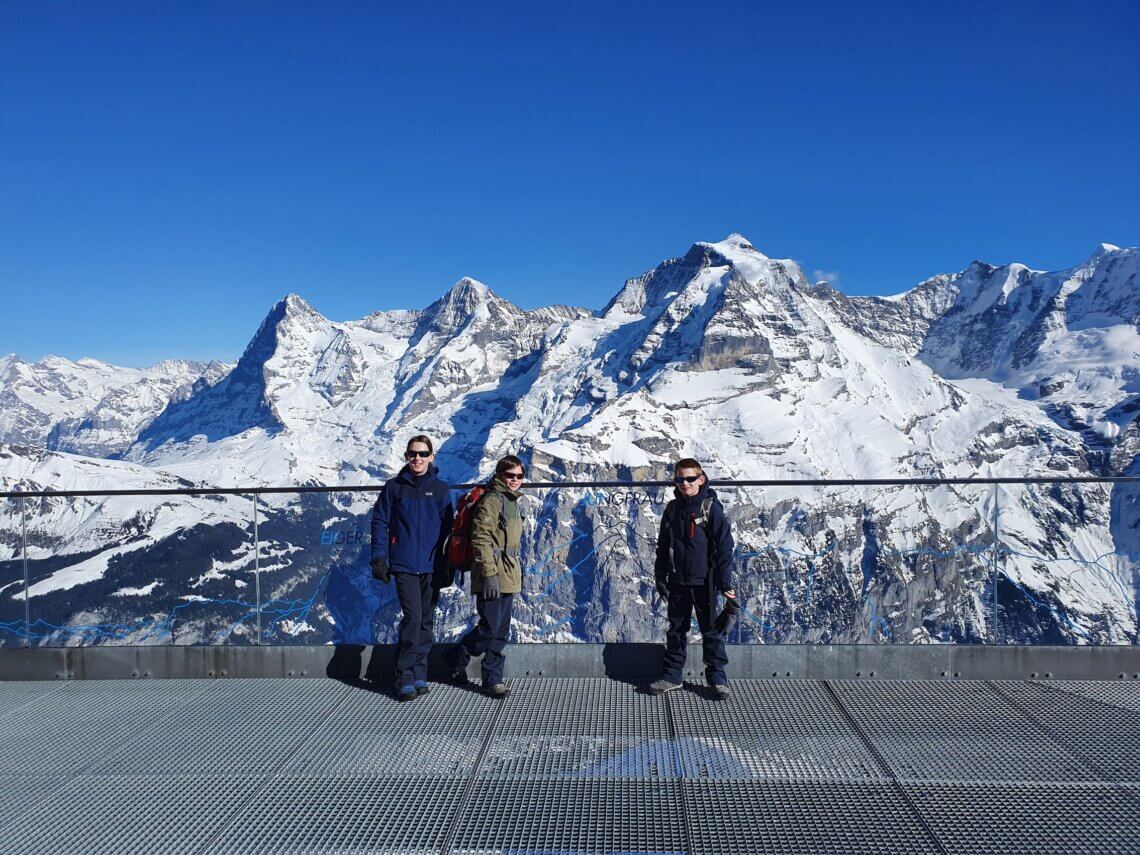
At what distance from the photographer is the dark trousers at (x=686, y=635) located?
5.96m

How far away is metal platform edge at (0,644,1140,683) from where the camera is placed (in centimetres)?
622

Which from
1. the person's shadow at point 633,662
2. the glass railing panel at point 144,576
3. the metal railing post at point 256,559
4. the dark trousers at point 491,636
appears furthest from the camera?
the glass railing panel at point 144,576

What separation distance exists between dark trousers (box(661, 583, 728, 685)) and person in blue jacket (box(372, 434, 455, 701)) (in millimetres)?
1886

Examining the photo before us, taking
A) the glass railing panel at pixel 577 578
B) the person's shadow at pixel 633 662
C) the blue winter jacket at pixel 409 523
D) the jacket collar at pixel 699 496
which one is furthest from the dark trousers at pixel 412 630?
the jacket collar at pixel 699 496

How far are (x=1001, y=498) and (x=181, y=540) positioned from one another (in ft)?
32.6

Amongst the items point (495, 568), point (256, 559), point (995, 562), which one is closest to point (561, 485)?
point (495, 568)

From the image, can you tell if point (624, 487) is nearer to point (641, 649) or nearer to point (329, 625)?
point (641, 649)

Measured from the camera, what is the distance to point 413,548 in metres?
6.09

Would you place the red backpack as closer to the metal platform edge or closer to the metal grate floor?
the metal platform edge

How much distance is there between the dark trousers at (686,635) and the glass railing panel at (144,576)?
13.2 feet

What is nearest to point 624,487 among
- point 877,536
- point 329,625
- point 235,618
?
point 329,625

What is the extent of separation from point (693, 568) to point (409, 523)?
89.7 inches

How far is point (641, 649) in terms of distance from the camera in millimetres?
6383

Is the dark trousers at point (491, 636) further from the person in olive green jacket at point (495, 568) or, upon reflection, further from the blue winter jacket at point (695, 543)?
the blue winter jacket at point (695, 543)
